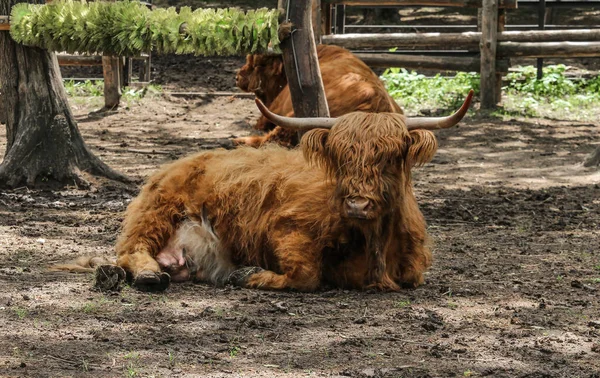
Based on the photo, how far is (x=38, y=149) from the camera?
8.52 m

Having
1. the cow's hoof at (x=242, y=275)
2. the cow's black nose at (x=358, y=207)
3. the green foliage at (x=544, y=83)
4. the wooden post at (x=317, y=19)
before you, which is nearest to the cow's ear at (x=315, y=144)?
the cow's black nose at (x=358, y=207)

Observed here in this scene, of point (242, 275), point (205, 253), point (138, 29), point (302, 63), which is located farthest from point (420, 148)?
point (138, 29)

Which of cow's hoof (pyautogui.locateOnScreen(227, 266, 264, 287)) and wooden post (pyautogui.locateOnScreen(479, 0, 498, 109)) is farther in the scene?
wooden post (pyautogui.locateOnScreen(479, 0, 498, 109))

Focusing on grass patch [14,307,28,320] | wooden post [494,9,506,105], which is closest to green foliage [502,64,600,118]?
wooden post [494,9,506,105]

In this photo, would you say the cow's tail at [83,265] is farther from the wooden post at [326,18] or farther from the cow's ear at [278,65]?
the wooden post at [326,18]

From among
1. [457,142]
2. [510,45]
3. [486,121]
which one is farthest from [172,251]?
[510,45]

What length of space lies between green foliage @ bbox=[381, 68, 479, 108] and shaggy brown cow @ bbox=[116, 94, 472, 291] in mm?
8176

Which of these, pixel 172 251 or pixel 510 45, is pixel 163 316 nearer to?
pixel 172 251

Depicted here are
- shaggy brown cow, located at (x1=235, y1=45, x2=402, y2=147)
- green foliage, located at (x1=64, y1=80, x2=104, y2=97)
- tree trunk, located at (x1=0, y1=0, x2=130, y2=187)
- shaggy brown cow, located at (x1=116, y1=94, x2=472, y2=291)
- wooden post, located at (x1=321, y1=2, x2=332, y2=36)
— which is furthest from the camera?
green foliage, located at (x1=64, y1=80, x2=104, y2=97)

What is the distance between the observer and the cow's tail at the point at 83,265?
19.1 feet

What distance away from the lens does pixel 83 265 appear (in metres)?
5.91

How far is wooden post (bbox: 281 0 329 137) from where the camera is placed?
7.32m

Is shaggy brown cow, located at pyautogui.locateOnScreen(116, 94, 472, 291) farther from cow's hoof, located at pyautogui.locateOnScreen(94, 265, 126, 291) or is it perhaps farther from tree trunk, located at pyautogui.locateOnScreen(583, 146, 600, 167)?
tree trunk, located at pyautogui.locateOnScreen(583, 146, 600, 167)

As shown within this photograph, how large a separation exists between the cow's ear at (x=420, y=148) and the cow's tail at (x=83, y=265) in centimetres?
192
